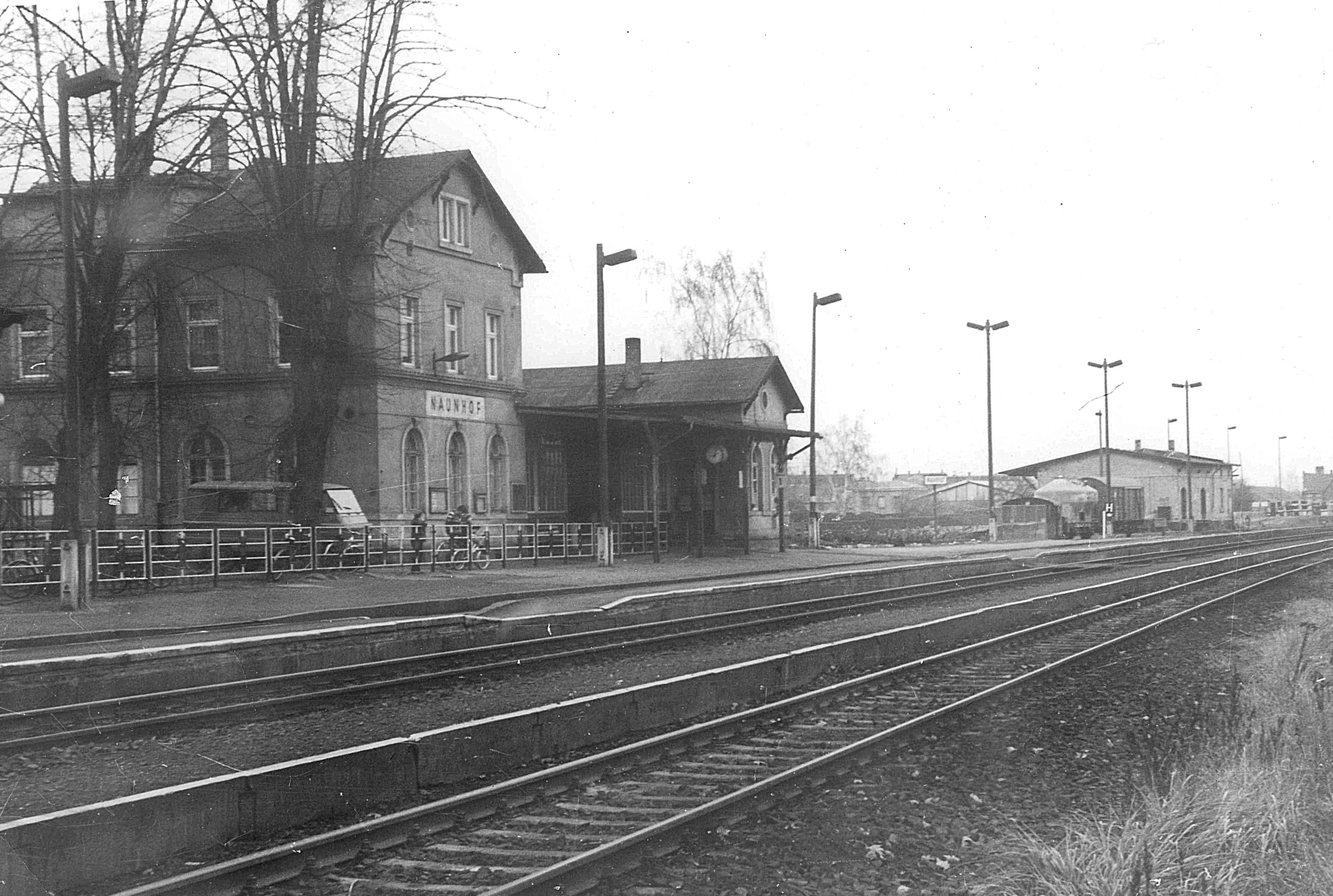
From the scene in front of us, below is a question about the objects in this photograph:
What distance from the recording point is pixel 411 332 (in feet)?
102

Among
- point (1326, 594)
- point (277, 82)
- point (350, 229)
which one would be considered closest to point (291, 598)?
point (350, 229)

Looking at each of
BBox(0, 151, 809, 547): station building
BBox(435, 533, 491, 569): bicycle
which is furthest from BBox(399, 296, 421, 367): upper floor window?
BBox(435, 533, 491, 569): bicycle

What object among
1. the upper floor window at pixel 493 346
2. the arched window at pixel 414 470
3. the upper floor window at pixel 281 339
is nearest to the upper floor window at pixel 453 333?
the upper floor window at pixel 493 346

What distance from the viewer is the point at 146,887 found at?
210 inches

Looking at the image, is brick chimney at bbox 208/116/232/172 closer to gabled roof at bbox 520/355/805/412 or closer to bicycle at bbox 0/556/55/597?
bicycle at bbox 0/556/55/597

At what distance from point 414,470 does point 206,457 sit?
505 centimetres

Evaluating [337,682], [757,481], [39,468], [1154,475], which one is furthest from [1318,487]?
[337,682]

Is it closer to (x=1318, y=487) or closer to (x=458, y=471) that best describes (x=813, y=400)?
(x=458, y=471)

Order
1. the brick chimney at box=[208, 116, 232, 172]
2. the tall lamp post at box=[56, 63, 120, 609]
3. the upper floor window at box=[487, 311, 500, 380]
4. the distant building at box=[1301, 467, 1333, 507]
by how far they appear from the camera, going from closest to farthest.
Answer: the tall lamp post at box=[56, 63, 120, 609]
the brick chimney at box=[208, 116, 232, 172]
the upper floor window at box=[487, 311, 500, 380]
the distant building at box=[1301, 467, 1333, 507]

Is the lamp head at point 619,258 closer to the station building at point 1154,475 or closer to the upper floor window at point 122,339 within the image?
the upper floor window at point 122,339

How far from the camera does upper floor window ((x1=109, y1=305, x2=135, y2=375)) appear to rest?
25125 mm

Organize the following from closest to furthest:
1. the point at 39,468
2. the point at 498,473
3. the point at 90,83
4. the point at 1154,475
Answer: the point at 90,83
the point at 39,468
the point at 498,473
the point at 1154,475

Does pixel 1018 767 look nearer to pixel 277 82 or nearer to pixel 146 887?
pixel 146 887

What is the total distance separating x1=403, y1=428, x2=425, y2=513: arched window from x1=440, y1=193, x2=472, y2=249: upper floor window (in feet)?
16.6
